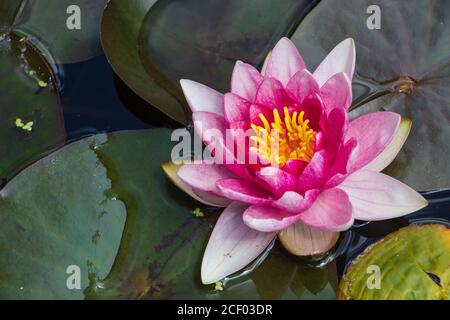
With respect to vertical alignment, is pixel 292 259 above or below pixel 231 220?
below

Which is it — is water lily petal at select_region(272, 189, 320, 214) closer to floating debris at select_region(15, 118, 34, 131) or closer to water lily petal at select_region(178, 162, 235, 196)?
water lily petal at select_region(178, 162, 235, 196)

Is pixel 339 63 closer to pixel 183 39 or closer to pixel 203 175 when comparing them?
pixel 203 175

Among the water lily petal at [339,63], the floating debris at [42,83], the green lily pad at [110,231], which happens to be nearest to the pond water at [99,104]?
the floating debris at [42,83]

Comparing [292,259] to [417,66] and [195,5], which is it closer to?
[417,66]

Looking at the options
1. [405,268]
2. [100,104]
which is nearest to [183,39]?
[100,104]

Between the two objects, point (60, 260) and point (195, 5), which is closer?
point (60, 260)

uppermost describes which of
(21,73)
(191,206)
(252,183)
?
(21,73)

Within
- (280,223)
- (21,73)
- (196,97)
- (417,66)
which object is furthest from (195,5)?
(280,223)
